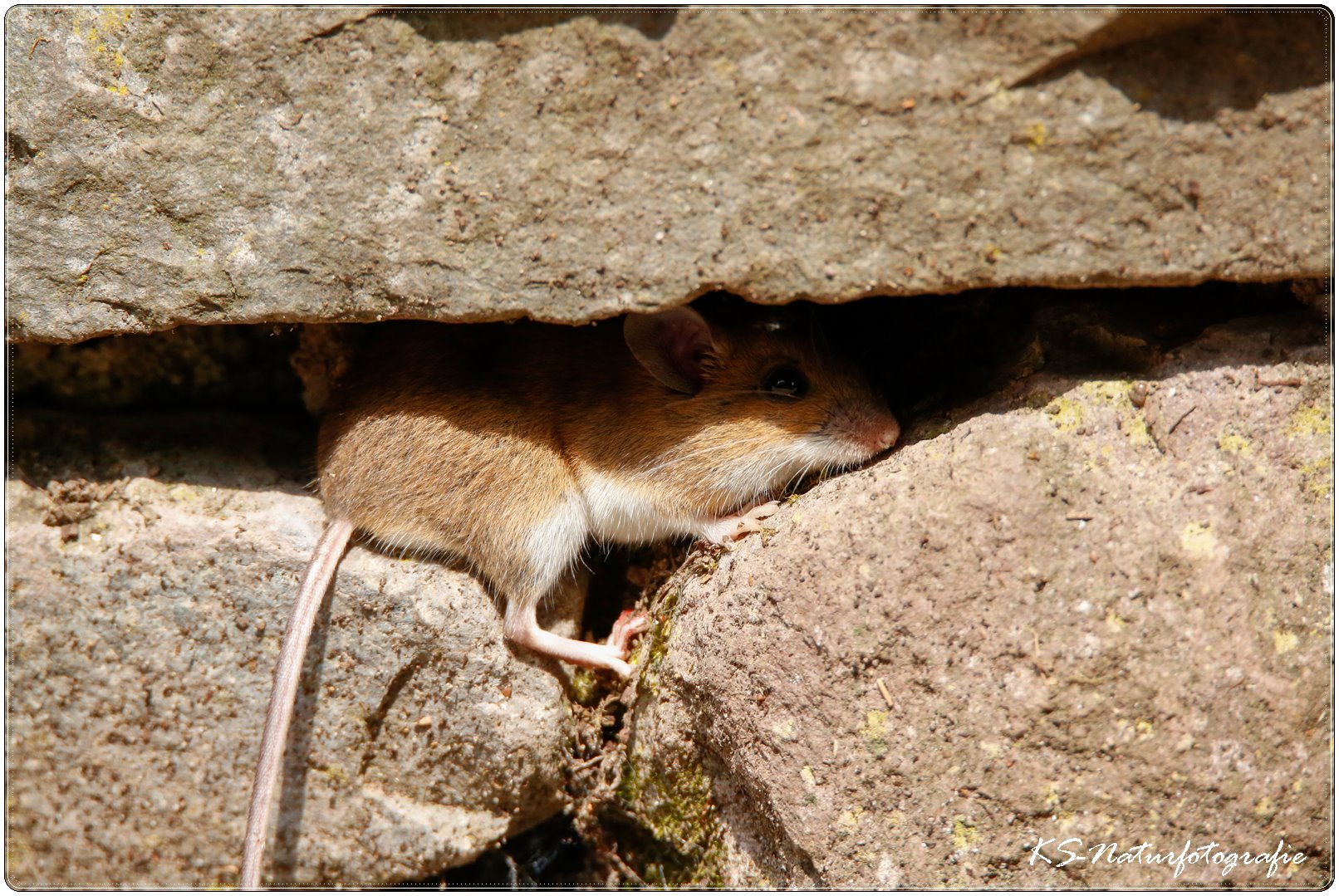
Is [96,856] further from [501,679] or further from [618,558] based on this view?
[618,558]

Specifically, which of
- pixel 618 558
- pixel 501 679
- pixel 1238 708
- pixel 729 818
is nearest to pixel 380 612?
pixel 501 679

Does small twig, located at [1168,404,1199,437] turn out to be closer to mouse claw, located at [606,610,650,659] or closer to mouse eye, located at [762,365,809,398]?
mouse eye, located at [762,365,809,398]

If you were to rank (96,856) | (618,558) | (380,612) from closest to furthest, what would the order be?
(380,612) → (96,856) → (618,558)

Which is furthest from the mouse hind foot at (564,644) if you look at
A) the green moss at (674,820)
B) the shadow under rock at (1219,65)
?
the shadow under rock at (1219,65)

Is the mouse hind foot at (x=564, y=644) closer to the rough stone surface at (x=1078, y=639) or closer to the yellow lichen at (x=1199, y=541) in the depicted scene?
the rough stone surface at (x=1078, y=639)

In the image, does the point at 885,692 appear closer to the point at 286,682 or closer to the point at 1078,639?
the point at 1078,639

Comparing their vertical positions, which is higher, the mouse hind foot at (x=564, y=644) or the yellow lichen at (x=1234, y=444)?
the yellow lichen at (x=1234, y=444)
